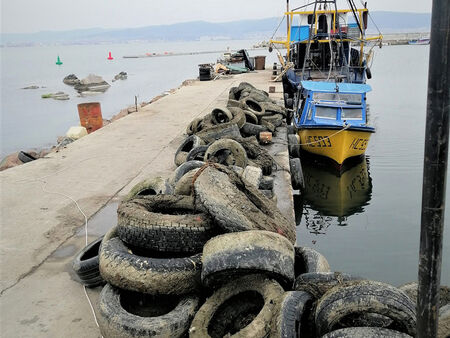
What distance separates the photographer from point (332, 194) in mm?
11781

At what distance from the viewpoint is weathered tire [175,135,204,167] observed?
847 cm

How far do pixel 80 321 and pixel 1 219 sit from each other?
127 inches

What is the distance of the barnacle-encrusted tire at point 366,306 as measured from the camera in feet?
9.57

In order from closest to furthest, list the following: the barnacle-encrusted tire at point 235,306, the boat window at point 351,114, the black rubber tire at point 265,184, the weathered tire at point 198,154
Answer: the barnacle-encrusted tire at point 235,306
the black rubber tire at point 265,184
the weathered tire at point 198,154
the boat window at point 351,114

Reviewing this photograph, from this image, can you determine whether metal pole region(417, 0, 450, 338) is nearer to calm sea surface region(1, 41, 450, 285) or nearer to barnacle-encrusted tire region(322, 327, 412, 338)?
barnacle-encrusted tire region(322, 327, 412, 338)

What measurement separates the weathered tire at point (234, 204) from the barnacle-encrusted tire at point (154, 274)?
48cm

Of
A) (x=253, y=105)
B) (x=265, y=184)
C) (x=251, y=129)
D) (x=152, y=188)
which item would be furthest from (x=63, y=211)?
(x=253, y=105)

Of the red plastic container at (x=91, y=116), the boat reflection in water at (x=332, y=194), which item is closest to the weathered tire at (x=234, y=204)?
the boat reflection in water at (x=332, y=194)

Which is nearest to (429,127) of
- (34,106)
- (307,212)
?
(307,212)

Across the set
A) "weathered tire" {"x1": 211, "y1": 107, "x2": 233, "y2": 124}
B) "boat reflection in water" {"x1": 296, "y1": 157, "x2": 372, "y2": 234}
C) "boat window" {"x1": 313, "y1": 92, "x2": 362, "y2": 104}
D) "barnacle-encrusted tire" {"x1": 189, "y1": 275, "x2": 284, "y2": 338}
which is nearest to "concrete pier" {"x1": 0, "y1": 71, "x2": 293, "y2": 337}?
"barnacle-encrusted tire" {"x1": 189, "y1": 275, "x2": 284, "y2": 338}

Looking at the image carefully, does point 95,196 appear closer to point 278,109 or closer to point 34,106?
point 278,109

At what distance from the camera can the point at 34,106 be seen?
117 ft

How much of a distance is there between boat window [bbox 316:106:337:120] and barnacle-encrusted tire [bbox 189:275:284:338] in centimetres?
937

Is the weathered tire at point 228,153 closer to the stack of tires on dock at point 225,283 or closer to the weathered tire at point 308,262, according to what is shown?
the stack of tires on dock at point 225,283
